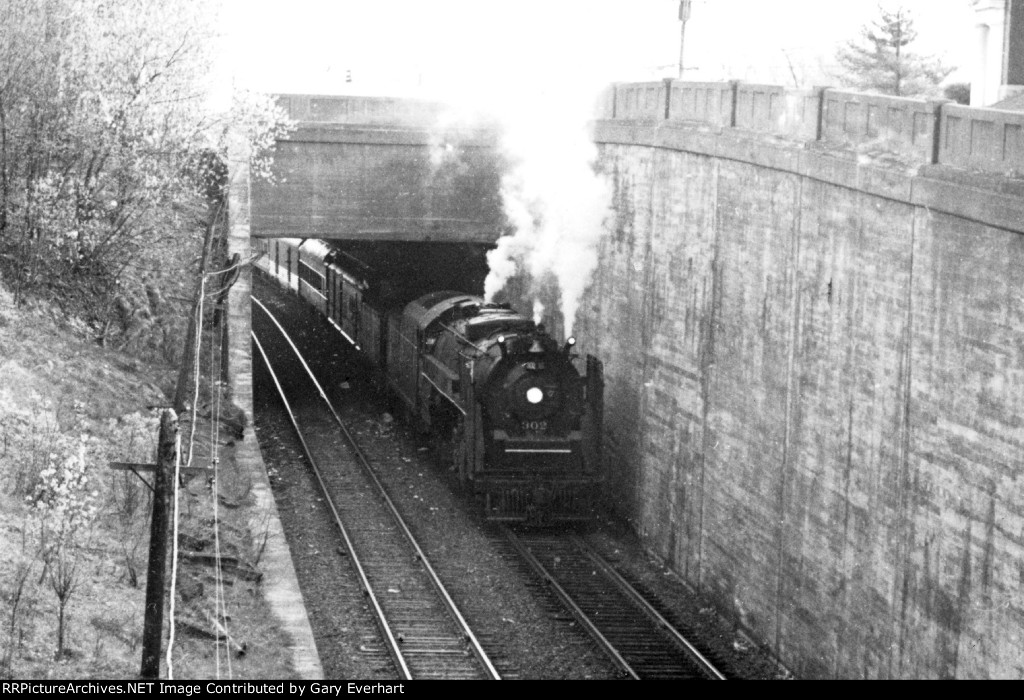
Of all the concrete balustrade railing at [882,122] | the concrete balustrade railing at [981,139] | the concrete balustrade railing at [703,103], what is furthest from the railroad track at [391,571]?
the concrete balustrade railing at [703,103]

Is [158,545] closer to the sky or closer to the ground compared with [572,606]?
closer to the sky

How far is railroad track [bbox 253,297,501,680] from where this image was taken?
50.0 feet

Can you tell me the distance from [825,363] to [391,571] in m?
6.77

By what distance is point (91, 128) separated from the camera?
21.4m

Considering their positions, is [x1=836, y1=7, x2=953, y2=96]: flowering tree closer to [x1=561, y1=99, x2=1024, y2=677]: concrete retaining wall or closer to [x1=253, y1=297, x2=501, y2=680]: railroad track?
[x1=561, y1=99, x2=1024, y2=677]: concrete retaining wall

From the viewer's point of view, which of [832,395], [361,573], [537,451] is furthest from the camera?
[537,451]

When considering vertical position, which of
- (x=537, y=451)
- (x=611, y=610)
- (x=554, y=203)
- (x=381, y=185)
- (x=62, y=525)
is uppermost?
(x=381, y=185)

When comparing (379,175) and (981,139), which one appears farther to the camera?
(379,175)

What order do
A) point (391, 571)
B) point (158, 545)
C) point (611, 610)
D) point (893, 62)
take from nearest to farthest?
point (158, 545) → point (611, 610) → point (391, 571) → point (893, 62)

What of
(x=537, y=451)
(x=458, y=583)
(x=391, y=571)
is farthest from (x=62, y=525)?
(x=537, y=451)

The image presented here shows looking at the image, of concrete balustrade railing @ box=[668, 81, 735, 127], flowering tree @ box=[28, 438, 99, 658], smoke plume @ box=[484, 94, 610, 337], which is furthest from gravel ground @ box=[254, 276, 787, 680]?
concrete balustrade railing @ box=[668, 81, 735, 127]

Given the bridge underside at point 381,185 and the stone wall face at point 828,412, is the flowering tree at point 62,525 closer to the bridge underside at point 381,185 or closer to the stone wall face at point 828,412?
the stone wall face at point 828,412

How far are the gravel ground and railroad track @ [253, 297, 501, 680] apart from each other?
0.68 ft

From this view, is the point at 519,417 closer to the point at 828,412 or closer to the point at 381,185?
the point at 828,412
